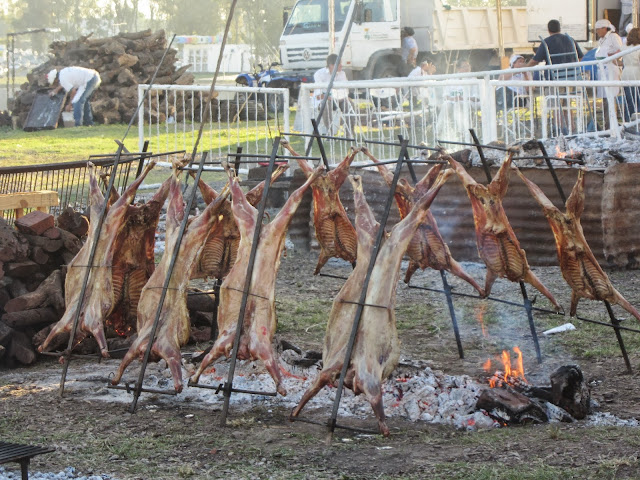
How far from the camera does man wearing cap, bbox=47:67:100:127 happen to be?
25.5 m

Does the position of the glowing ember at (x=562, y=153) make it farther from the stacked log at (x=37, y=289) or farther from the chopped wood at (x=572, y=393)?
the chopped wood at (x=572, y=393)

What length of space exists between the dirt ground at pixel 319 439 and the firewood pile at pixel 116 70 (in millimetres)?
20415

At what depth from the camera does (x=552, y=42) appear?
17.4 metres

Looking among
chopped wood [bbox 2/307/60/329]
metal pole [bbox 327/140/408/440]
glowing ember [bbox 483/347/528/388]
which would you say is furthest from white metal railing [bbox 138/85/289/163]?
metal pole [bbox 327/140/408/440]

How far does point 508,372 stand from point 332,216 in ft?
6.06

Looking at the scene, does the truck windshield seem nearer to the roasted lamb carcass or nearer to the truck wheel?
the truck wheel

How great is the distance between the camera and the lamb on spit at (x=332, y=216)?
6.80 metres

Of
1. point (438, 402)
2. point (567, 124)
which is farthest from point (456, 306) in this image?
point (567, 124)

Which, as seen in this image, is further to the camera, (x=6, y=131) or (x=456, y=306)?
(x=6, y=131)

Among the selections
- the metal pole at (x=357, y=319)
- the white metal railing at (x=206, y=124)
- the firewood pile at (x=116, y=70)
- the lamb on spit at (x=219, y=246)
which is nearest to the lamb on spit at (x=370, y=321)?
the metal pole at (x=357, y=319)

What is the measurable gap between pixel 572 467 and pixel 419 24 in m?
24.6

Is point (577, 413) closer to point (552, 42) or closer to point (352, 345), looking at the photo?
point (352, 345)

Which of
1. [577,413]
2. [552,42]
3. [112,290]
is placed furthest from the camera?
[552,42]

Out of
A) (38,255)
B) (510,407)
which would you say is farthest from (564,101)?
(510,407)
